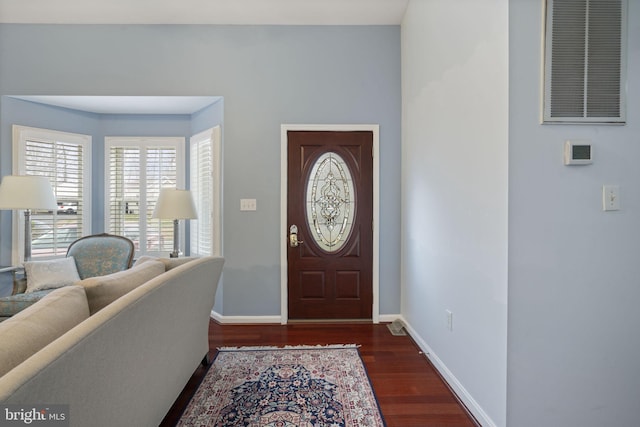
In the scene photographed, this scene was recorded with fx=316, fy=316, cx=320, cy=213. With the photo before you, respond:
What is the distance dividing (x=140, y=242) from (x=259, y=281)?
177cm

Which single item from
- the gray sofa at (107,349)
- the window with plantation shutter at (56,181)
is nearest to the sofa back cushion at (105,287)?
the gray sofa at (107,349)

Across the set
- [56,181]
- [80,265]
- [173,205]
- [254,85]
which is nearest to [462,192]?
[254,85]

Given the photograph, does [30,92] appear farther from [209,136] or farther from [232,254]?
[232,254]

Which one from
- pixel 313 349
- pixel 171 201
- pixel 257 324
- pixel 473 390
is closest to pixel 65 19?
pixel 171 201

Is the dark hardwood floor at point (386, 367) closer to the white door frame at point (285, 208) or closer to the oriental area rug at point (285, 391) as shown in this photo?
the oriental area rug at point (285, 391)

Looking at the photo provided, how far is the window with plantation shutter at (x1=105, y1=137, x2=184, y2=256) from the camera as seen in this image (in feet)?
13.2

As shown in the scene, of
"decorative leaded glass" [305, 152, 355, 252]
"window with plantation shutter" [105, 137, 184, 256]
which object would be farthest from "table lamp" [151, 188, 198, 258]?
"decorative leaded glass" [305, 152, 355, 252]

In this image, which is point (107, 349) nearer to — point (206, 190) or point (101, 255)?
point (101, 255)

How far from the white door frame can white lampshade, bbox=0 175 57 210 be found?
226cm

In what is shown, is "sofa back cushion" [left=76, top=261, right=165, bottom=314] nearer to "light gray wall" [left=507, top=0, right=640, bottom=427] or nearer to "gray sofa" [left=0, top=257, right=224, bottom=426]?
"gray sofa" [left=0, top=257, right=224, bottom=426]

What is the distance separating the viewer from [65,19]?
3307 mm

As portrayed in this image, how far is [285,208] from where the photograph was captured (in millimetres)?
3420

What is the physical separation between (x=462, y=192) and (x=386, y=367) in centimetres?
146

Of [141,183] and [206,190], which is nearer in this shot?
[206,190]
